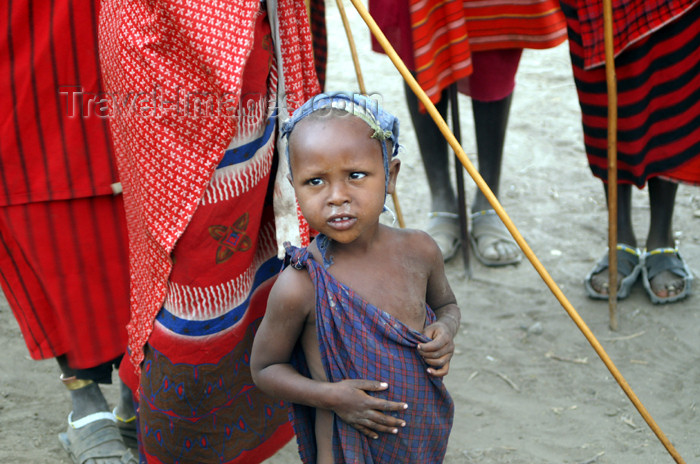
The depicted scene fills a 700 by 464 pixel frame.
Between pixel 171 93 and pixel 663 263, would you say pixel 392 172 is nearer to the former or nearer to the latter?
pixel 171 93

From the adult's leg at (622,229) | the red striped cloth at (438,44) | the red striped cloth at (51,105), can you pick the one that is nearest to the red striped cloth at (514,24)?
the red striped cloth at (438,44)

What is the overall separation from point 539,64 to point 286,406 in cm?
463

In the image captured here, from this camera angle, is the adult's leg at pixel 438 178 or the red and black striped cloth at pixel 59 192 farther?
the adult's leg at pixel 438 178

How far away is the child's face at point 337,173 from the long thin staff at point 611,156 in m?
1.47

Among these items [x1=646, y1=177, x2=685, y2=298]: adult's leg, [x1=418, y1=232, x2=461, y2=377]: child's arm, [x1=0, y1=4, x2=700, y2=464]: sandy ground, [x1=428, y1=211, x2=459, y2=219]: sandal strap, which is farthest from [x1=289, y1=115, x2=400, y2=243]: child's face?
[x1=428, y1=211, x2=459, y2=219]: sandal strap

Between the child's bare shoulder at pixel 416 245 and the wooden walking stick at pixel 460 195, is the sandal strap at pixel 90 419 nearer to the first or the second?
the child's bare shoulder at pixel 416 245

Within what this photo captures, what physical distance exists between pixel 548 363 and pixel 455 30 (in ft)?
4.41

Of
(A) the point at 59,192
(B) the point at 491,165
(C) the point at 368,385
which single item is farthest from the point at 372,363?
(B) the point at 491,165

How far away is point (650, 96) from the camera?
2998 millimetres

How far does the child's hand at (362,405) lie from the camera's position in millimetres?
1552

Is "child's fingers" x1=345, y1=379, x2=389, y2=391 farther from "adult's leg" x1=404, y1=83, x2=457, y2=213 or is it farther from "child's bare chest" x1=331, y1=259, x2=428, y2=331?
"adult's leg" x1=404, y1=83, x2=457, y2=213

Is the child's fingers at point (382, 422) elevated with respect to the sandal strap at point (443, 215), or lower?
elevated

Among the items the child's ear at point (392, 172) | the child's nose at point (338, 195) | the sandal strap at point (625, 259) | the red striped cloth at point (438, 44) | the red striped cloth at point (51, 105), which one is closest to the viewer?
the child's nose at point (338, 195)

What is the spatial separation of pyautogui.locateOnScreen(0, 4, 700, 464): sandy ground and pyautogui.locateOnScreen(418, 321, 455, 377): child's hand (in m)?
0.96
